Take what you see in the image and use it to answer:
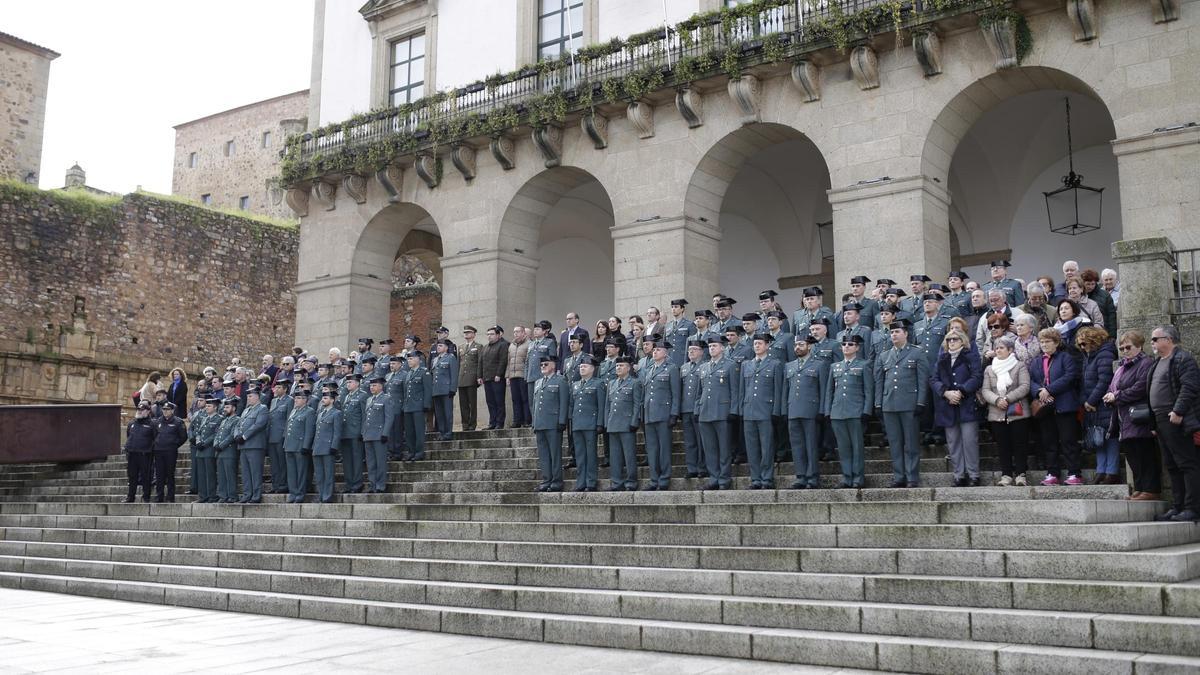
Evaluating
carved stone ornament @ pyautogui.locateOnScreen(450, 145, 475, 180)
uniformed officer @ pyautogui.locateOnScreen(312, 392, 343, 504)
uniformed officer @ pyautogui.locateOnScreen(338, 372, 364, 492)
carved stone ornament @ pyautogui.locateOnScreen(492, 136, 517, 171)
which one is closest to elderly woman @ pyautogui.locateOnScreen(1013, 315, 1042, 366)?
uniformed officer @ pyautogui.locateOnScreen(338, 372, 364, 492)

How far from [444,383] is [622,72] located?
639 cm

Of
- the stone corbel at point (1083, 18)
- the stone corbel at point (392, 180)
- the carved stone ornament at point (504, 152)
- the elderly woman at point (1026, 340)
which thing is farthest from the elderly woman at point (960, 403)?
the stone corbel at point (392, 180)

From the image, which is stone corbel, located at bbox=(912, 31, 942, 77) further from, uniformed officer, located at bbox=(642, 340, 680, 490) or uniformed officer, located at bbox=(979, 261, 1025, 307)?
uniformed officer, located at bbox=(642, 340, 680, 490)

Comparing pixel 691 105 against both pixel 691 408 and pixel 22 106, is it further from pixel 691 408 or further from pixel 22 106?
pixel 22 106

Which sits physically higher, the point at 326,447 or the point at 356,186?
the point at 356,186

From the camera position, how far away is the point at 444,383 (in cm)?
1534

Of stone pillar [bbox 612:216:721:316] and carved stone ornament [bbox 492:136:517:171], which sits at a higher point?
carved stone ornament [bbox 492:136:517:171]

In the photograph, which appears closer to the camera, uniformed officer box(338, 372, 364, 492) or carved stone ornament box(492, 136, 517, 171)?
uniformed officer box(338, 372, 364, 492)

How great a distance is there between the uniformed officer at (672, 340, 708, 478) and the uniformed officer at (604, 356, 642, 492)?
1.56 ft

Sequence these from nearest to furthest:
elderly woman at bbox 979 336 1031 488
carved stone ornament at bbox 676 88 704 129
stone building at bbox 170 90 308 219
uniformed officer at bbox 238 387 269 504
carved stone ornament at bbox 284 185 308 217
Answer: elderly woman at bbox 979 336 1031 488 < uniformed officer at bbox 238 387 269 504 < carved stone ornament at bbox 676 88 704 129 < carved stone ornament at bbox 284 185 308 217 < stone building at bbox 170 90 308 219

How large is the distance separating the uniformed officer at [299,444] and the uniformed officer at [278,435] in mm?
441

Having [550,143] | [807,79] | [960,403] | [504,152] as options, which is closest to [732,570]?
[960,403]

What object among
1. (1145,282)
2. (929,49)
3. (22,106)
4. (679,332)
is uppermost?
(22,106)

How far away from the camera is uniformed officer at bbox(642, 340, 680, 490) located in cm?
1149
